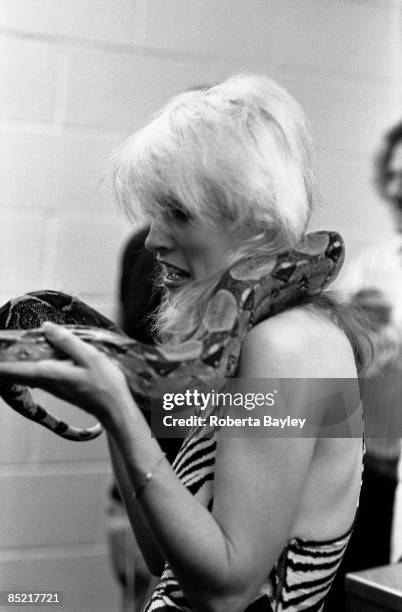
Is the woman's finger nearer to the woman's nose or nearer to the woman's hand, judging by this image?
the woman's hand

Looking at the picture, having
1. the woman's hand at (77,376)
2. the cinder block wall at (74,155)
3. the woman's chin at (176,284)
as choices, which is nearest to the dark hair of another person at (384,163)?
the cinder block wall at (74,155)

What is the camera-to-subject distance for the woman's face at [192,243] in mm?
745

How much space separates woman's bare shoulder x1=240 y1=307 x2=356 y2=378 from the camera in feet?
2.19

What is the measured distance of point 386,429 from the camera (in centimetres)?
174

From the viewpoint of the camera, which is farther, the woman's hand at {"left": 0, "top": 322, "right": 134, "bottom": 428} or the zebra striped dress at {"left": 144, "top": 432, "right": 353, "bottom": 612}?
the zebra striped dress at {"left": 144, "top": 432, "right": 353, "bottom": 612}

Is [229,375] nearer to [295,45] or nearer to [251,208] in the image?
[251,208]

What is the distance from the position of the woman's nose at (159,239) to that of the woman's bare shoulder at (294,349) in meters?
0.14

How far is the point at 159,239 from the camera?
2.52ft

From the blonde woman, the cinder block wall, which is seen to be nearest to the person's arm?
the blonde woman

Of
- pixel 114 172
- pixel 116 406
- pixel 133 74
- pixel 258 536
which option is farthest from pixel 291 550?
pixel 133 74

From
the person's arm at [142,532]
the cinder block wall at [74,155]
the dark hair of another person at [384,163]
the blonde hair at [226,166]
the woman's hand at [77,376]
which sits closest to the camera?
the woman's hand at [77,376]

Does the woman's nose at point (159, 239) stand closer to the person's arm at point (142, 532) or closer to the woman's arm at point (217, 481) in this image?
the woman's arm at point (217, 481)

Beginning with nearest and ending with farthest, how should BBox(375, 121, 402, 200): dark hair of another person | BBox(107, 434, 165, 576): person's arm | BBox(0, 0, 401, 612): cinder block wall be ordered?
1. BBox(107, 434, 165, 576): person's arm
2. BBox(0, 0, 401, 612): cinder block wall
3. BBox(375, 121, 402, 200): dark hair of another person

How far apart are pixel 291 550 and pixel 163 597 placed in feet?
0.48
